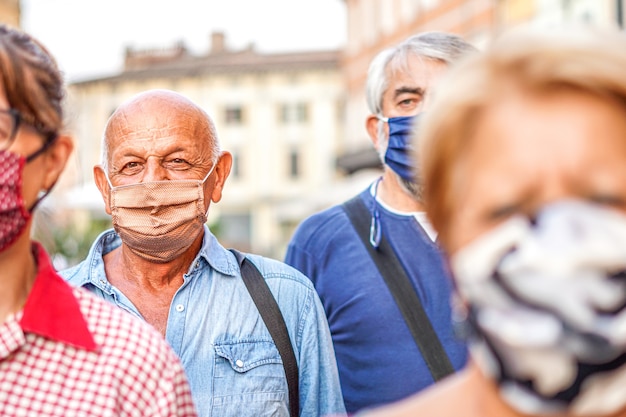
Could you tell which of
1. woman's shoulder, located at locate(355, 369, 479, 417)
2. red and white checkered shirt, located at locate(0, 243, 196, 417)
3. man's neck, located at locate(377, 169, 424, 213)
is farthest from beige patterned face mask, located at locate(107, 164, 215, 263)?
woman's shoulder, located at locate(355, 369, 479, 417)

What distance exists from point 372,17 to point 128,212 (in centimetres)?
3537

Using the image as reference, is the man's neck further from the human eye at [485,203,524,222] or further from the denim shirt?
the human eye at [485,203,524,222]

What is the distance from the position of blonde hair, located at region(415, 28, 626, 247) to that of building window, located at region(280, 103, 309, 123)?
5890 centimetres

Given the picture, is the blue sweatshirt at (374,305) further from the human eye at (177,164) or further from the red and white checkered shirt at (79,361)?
the red and white checkered shirt at (79,361)

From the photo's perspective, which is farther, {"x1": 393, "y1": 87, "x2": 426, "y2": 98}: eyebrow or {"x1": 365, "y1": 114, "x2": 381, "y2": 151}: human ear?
{"x1": 365, "y1": 114, "x2": 381, "y2": 151}: human ear

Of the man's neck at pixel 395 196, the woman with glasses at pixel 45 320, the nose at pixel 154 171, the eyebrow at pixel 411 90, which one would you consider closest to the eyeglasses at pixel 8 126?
the woman with glasses at pixel 45 320

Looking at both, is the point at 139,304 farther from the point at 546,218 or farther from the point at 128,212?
the point at 546,218

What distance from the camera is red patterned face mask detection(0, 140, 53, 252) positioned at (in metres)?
2.12

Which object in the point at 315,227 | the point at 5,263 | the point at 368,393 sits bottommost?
the point at 368,393

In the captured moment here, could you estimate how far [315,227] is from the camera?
4.40 meters

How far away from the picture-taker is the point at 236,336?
11.6ft

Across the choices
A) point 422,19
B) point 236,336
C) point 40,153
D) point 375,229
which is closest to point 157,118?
point 236,336

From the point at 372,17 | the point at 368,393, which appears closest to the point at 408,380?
the point at 368,393

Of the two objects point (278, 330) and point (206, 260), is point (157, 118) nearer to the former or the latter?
point (206, 260)
